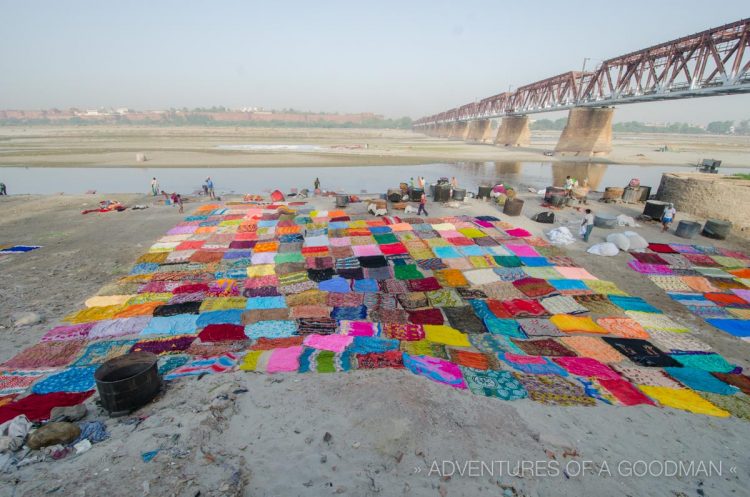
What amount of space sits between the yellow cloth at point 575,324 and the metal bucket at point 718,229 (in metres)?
11.6

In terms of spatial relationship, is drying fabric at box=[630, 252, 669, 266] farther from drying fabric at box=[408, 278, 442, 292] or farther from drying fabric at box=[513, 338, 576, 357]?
drying fabric at box=[408, 278, 442, 292]

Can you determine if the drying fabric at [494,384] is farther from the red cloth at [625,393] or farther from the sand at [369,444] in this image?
the red cloth at [625,393]

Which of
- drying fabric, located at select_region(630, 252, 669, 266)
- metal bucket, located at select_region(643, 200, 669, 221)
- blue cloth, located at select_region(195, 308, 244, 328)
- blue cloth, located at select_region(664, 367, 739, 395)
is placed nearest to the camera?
blue cloth, located at select_region(664, 367, 739, 395)

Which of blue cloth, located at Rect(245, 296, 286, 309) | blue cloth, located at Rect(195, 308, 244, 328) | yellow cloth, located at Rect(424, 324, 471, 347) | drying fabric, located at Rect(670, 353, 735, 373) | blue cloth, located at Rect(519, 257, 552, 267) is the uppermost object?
blue cloth, located at Rect(519, 257, 552, 267)

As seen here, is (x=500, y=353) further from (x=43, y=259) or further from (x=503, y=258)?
(x=43, y=259)

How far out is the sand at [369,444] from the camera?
13.8 feet

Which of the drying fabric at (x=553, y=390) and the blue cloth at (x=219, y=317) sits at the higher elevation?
the drying fabric at (x=553, y=390)

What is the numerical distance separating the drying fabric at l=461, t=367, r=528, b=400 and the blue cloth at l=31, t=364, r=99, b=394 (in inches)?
273

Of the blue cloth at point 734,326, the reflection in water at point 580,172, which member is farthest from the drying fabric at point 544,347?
the reflection in water at point 580,172

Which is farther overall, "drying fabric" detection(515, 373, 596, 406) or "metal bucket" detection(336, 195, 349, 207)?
"metal bucket" detection(336, 195, 349, 207)

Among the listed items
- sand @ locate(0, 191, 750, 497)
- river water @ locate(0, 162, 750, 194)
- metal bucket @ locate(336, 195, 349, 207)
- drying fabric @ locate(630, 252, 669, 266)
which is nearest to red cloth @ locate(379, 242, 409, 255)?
metal bucket @ locate(336, 195, 349, 207)

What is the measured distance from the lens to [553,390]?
6488 mm

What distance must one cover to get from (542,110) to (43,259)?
68.3m

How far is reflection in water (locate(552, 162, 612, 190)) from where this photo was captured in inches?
1315
